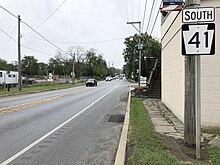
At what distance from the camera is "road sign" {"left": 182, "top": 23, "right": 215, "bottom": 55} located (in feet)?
19.8

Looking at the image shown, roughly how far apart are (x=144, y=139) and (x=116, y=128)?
300 cm

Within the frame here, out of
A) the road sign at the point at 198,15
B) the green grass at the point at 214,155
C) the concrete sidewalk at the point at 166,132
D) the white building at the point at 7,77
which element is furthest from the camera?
the white building at the point at 7,77

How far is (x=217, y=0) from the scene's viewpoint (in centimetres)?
942

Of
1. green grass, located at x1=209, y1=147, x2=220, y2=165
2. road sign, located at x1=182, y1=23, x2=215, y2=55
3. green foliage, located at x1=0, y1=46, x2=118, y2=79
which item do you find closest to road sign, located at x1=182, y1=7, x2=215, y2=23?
road sign, located at x1=182, y1=23, x2=215, y2=55

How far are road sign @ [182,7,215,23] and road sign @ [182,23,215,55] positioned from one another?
0.11 m

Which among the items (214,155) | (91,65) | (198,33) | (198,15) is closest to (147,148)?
(214,155)

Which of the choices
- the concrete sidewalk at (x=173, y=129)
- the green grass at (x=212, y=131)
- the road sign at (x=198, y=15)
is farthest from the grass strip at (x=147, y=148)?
the road sign at (x=198, y=15)

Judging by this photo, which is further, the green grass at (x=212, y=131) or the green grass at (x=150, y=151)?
the green grass at (x=212, y=131)

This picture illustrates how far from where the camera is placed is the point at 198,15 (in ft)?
20.4

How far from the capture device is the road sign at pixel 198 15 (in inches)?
241

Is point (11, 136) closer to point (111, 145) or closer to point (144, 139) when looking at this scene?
point (111, 145)

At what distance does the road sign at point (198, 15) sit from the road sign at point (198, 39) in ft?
0.36

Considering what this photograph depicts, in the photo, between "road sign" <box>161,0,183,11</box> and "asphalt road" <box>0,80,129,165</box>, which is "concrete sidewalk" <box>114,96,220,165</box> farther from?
"road sign" <box>161,0,183,11</box>

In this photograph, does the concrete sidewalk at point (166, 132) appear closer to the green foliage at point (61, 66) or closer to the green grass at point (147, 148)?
the green grass at point (147, 148)
